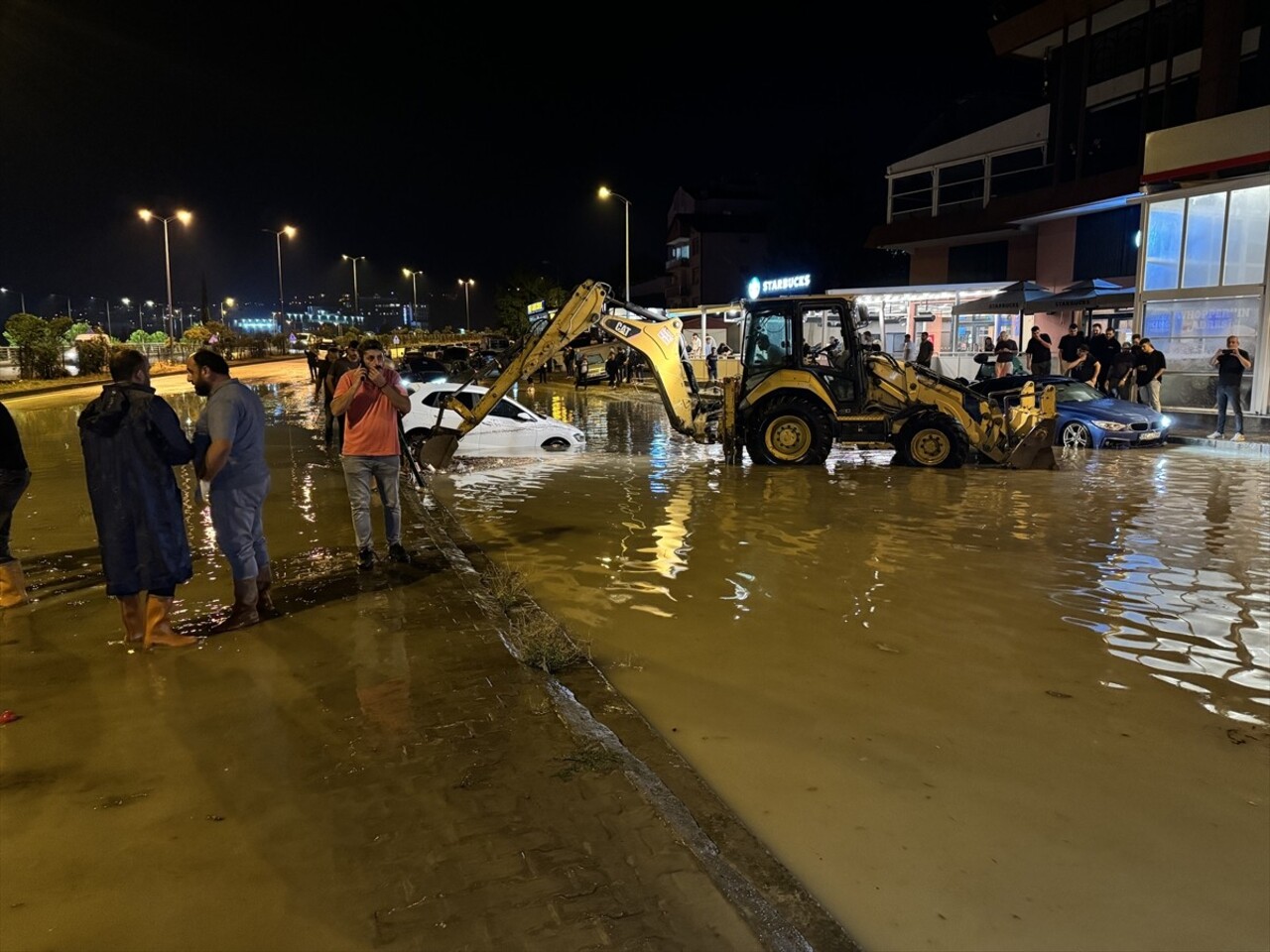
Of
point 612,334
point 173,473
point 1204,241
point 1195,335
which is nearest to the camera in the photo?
point 173,473

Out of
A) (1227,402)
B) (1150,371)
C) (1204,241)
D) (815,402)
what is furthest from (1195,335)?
(815,402)

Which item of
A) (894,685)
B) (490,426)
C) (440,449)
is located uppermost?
(490,426)

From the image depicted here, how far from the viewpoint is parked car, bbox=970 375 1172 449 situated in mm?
Result: 15578

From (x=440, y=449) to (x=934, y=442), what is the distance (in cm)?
763

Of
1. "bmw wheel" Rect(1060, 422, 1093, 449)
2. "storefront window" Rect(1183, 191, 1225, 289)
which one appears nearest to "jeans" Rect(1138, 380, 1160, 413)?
"storefront window" Rect(1183, 191, 1225, 289)

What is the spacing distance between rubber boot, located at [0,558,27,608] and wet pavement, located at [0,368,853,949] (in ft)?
0.82

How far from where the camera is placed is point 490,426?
50.8 feet

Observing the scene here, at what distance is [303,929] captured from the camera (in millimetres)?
2992

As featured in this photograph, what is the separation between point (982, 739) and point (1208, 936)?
4.90 ft

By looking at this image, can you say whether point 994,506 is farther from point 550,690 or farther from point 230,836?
point 230,836

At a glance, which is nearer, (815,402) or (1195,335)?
(815,402)

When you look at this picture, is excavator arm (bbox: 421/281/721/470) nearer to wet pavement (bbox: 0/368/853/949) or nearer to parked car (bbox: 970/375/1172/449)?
parked car (bbox: 970/375/1172/449)

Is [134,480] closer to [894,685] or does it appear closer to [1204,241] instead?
[894,685]

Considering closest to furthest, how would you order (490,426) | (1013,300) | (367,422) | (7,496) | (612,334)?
1. (7,496)
2. (367,422)
3. (612,334)
4. (490,426)
5. (1013,300)
